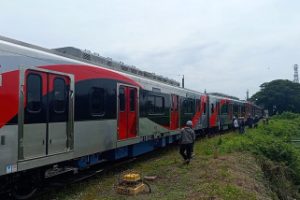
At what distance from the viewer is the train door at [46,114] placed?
7.83m

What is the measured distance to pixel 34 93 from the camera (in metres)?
8.08

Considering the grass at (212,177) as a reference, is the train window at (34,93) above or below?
above

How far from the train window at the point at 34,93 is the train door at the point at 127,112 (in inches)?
167

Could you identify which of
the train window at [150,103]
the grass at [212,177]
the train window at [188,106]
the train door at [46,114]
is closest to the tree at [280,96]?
the train window at [188,106]

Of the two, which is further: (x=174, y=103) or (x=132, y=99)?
(x=174, y=103)

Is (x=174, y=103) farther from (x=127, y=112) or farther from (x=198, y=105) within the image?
(x=127, y=112)

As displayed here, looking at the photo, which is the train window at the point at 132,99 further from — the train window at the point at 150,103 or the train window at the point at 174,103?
the train window at the point at 174,103

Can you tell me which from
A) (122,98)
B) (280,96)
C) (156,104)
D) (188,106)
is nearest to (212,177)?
(122,98)

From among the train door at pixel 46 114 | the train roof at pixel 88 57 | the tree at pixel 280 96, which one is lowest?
the train door at pixel 46 114

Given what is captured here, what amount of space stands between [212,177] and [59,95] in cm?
485

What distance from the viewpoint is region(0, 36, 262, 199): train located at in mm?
7441

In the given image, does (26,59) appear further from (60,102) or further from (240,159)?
(240,159)

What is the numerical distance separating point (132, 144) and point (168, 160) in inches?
76.1

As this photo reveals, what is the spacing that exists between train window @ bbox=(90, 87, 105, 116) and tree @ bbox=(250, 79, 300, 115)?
79.7 meters
